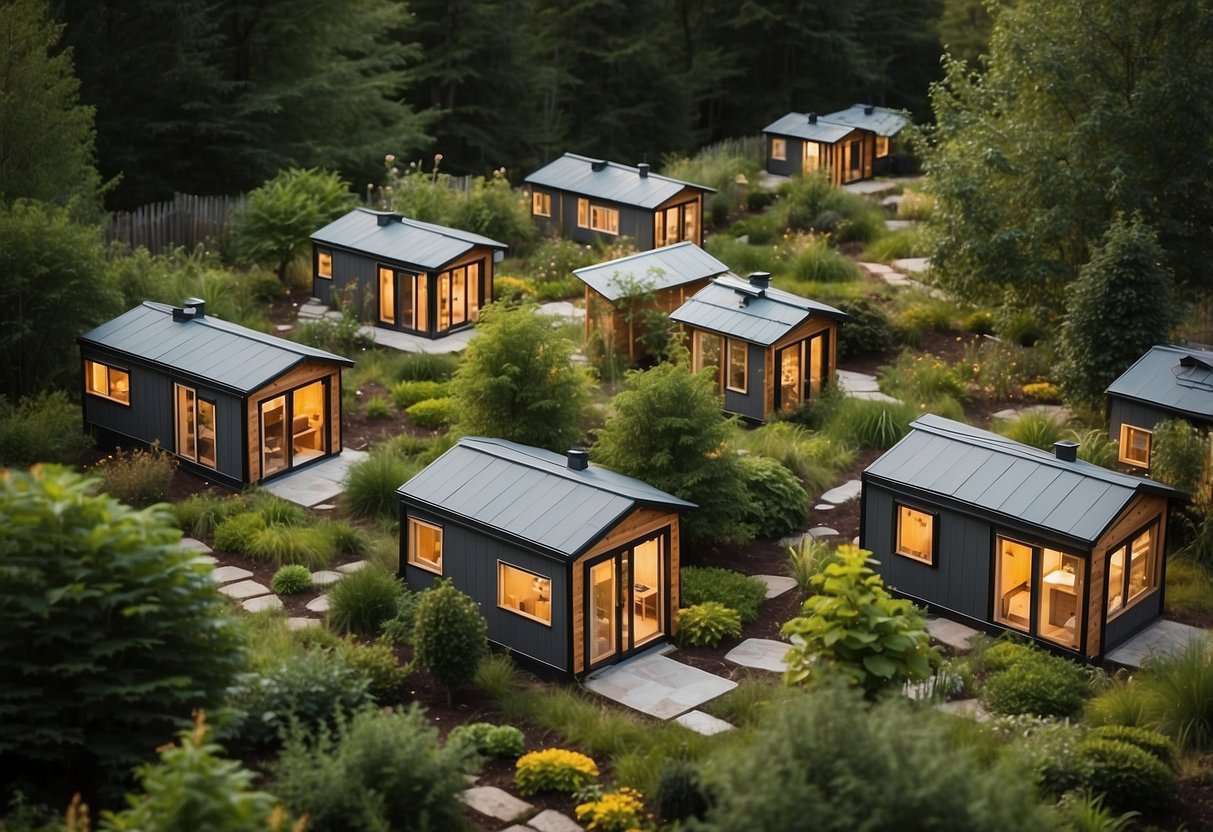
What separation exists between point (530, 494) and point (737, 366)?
7.76 metres

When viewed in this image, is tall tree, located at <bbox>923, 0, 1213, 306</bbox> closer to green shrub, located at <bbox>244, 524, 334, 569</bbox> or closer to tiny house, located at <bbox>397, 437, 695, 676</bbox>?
tiny house, located at <bbox>397, 437, 695, 676</bbox>

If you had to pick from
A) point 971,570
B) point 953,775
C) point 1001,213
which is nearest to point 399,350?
point 1001,213

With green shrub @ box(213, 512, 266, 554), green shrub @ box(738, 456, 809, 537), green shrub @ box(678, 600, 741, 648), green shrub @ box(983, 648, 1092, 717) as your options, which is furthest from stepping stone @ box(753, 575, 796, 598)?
green shrub @ box(213, 512, 266, 554)

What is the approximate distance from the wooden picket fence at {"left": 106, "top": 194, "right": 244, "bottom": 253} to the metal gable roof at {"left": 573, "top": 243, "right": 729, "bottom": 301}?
8727mm

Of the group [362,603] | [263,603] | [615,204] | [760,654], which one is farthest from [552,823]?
[615,204]

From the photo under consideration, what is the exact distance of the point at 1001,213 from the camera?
26328mm

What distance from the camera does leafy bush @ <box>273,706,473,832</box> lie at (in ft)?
38.9

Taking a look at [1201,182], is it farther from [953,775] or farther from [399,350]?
[953,775]

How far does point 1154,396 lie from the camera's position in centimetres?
2078

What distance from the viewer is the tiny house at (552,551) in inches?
653

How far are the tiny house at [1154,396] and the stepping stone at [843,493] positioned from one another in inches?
135

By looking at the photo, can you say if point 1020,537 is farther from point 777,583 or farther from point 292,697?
point 292,697

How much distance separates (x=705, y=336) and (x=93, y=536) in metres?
14.1

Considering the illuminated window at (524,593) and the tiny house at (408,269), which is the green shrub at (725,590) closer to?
the illuminated window at (524,593)
